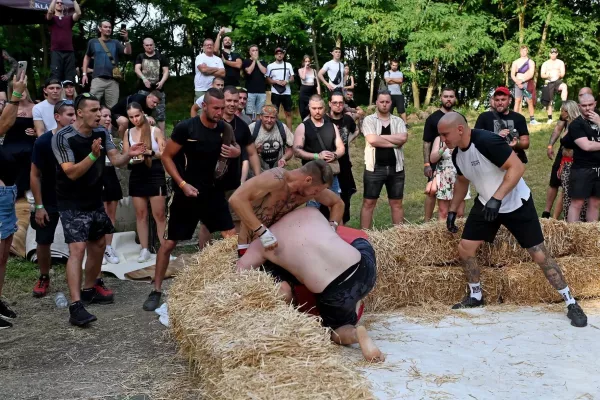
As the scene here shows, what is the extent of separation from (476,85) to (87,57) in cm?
1568

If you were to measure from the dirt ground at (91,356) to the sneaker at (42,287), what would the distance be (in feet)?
0.69

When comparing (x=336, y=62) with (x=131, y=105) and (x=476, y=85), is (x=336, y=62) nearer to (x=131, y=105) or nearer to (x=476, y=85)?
(x=131, y=105)

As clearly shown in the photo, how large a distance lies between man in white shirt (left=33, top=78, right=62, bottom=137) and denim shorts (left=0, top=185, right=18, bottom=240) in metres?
1.95

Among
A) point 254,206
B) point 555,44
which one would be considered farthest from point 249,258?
point 555,44

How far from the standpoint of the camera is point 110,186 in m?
7.72

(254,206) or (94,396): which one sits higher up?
(254,206)

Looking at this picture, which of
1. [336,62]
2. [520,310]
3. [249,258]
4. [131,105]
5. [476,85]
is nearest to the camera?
[249,258]

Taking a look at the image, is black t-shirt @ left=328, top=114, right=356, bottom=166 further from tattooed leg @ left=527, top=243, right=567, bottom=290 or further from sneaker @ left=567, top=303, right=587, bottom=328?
sneaker @ left=567, top=303, right=587, bottom=328

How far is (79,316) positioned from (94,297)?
34.6 inches

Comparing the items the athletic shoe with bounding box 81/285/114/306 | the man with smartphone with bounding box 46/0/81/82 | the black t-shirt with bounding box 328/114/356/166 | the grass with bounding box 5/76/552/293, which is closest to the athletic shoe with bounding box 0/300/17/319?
the athletic shoe with bounding box 81/285/114/306

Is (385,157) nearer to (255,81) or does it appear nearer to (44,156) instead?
(44,156)

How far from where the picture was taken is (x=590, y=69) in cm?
2122

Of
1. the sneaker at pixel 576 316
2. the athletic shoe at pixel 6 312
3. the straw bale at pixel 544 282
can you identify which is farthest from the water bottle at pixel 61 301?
the sneaker at pixel 576 316

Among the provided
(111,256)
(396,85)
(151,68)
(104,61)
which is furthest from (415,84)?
(111,256)
